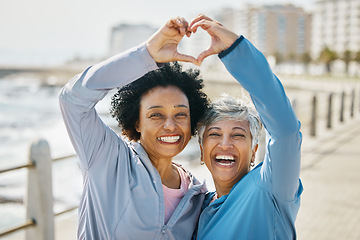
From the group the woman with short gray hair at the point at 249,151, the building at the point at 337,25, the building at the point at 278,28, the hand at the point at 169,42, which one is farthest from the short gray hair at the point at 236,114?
the building at the point at 278,28

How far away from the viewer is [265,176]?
177 cm

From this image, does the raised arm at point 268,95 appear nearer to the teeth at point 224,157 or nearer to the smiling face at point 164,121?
the teeth at point 224,157

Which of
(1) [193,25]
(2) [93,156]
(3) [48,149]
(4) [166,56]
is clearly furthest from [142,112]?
(3) [48,149]

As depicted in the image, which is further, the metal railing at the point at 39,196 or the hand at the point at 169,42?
the metal railing at the point at 39,196

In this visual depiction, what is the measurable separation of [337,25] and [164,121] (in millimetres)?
111894

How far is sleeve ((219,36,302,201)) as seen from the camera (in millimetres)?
1561

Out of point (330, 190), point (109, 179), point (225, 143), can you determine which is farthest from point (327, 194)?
point (109, 179)

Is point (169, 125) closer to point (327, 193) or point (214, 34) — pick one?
point (214, 34)

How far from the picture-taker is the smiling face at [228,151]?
2.13 meters

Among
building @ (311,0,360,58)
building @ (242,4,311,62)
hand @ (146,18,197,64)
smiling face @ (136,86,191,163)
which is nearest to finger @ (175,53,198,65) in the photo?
hand @ (146,18,197,64)

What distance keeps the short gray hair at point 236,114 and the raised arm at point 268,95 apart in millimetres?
460

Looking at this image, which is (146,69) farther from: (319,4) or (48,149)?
(319,4)

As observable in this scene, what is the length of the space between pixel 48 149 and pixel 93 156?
4.93ft

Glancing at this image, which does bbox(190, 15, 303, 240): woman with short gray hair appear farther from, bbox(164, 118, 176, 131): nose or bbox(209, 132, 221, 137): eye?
bbox(164, 118, 176, 131): nose
